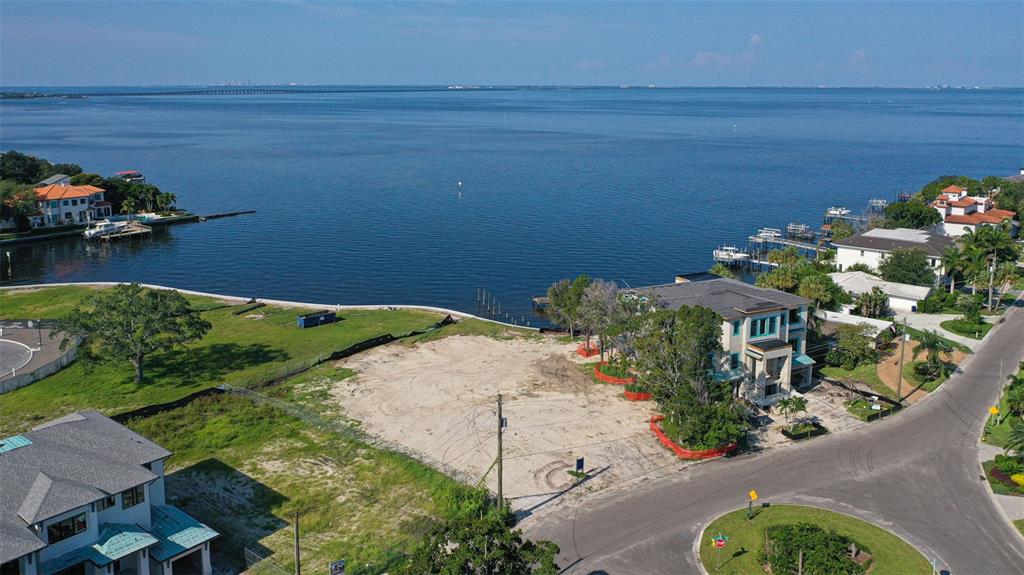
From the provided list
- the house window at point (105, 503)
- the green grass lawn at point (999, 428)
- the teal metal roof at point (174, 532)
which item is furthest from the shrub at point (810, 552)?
the house window at point (105, 503)

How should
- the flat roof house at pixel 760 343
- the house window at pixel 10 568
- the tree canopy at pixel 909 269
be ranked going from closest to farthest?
the house window at pixel 10 568 < the flat roof house at pixel 760 343 < the tree canopy at pixel 909 269

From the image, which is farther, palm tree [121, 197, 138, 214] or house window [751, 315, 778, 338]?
palm tree [121, 197, 138, 214]

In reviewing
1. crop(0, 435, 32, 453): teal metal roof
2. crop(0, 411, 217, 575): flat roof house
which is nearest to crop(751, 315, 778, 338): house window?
crop(0, 411, 217, 575): flat roof house

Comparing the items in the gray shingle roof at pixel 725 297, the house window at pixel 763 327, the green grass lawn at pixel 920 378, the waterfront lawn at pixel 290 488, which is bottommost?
the waterfront lawn at pixel 290 488

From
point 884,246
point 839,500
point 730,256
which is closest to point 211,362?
point 839,500

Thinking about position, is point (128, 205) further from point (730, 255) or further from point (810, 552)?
point (810, 552)

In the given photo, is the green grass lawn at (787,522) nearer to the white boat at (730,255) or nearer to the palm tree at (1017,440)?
the palm tree at (1017,440)

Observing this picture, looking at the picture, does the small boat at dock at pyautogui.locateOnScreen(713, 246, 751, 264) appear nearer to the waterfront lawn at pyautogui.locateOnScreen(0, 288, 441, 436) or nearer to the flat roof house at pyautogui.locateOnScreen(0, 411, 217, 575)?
the waterfront lawn at pyautogui.locateOnScreen(0, 288, 441, 436)
